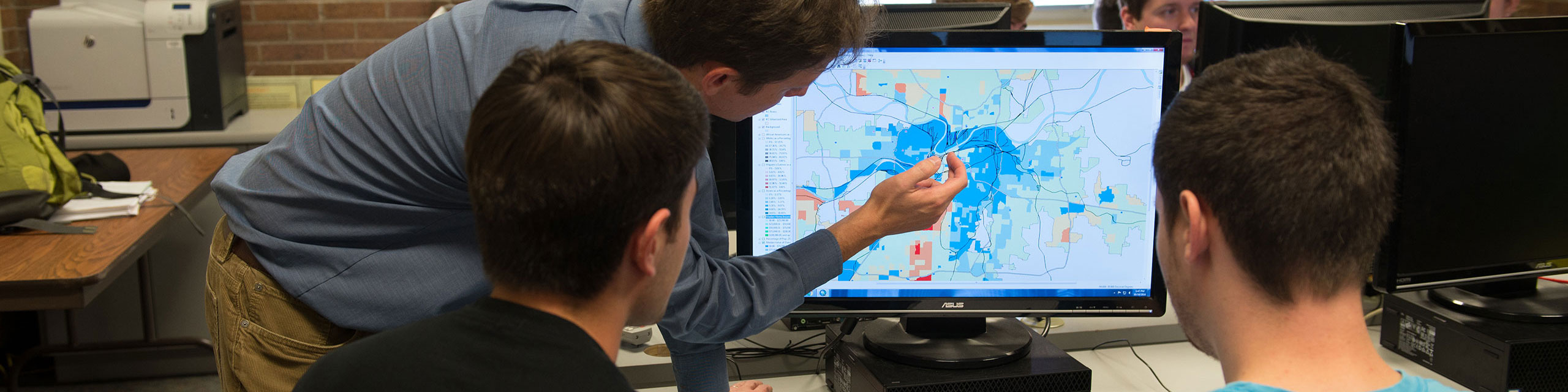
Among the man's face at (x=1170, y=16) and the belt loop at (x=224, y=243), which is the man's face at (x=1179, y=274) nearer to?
the belt loop at (x=224, y=243)

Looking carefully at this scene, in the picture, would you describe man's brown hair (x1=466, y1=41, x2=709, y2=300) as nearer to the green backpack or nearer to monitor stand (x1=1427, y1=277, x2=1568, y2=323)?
monitor stand (x1=1427, y1=277, x2=1568, y2=323)

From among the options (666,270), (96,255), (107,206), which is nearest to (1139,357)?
(666,270)

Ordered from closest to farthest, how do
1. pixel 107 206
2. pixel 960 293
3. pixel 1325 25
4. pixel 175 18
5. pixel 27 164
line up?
1. pixel 960 293
2. pixel 1325 25
3. pixel 27 164
4. pixel 107 206
5. pixel 175 18

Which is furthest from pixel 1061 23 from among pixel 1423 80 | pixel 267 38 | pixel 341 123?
pixel 341 123

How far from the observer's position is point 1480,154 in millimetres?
1339

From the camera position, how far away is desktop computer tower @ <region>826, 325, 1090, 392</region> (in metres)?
1.24

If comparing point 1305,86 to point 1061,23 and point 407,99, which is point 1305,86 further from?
point 1061,23

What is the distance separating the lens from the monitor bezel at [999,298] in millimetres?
1252

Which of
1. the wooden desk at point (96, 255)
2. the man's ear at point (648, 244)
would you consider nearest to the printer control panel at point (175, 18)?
the wooden desk at point (96, 255)

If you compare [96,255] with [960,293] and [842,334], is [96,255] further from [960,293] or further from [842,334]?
[960,293]

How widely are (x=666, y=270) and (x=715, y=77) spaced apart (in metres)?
0.31

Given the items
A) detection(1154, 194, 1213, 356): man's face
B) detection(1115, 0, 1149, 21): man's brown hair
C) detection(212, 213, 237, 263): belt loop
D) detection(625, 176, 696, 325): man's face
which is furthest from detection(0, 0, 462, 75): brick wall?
detection(1154, 194, 1213, 356): man's face

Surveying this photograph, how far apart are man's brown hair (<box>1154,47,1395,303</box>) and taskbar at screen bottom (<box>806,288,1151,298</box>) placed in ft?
1.66

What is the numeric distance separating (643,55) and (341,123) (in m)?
0.47
